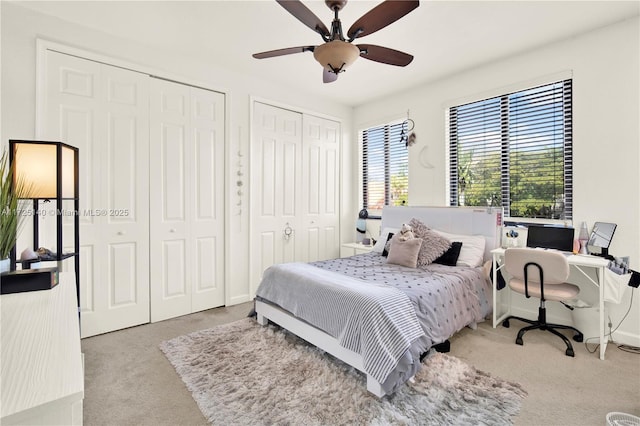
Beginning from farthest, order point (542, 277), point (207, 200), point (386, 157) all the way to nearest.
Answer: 1. point (386, 157)
2. point (207, 200)
3. point (542, 277)

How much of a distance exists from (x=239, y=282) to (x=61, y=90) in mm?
2505

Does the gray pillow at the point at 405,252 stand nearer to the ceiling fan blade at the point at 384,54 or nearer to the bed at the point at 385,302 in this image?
the bed at the point at 385,302

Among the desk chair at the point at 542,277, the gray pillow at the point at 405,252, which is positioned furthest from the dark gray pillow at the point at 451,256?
the desk chair at the point at 542,277

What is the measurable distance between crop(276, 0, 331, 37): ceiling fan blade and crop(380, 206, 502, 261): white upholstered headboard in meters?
2.46

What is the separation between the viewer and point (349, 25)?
2656 mm

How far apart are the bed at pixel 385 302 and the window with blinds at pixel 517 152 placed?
12.1 inches

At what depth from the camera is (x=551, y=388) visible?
6.53 feet

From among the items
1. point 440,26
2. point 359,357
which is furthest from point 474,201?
point 359,357

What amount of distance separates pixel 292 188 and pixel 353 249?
4.08 ft

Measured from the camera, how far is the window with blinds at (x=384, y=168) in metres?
4.41

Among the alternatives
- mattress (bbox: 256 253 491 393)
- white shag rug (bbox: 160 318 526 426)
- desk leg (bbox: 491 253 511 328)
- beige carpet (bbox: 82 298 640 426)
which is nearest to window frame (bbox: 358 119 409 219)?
desk leg (bbox: 491 253 511 328)

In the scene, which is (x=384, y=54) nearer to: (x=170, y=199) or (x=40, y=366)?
(x=40, y=366)

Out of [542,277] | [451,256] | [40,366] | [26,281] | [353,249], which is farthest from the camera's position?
[353,249]

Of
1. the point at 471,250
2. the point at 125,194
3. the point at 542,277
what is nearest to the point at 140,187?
the point at 125,194
